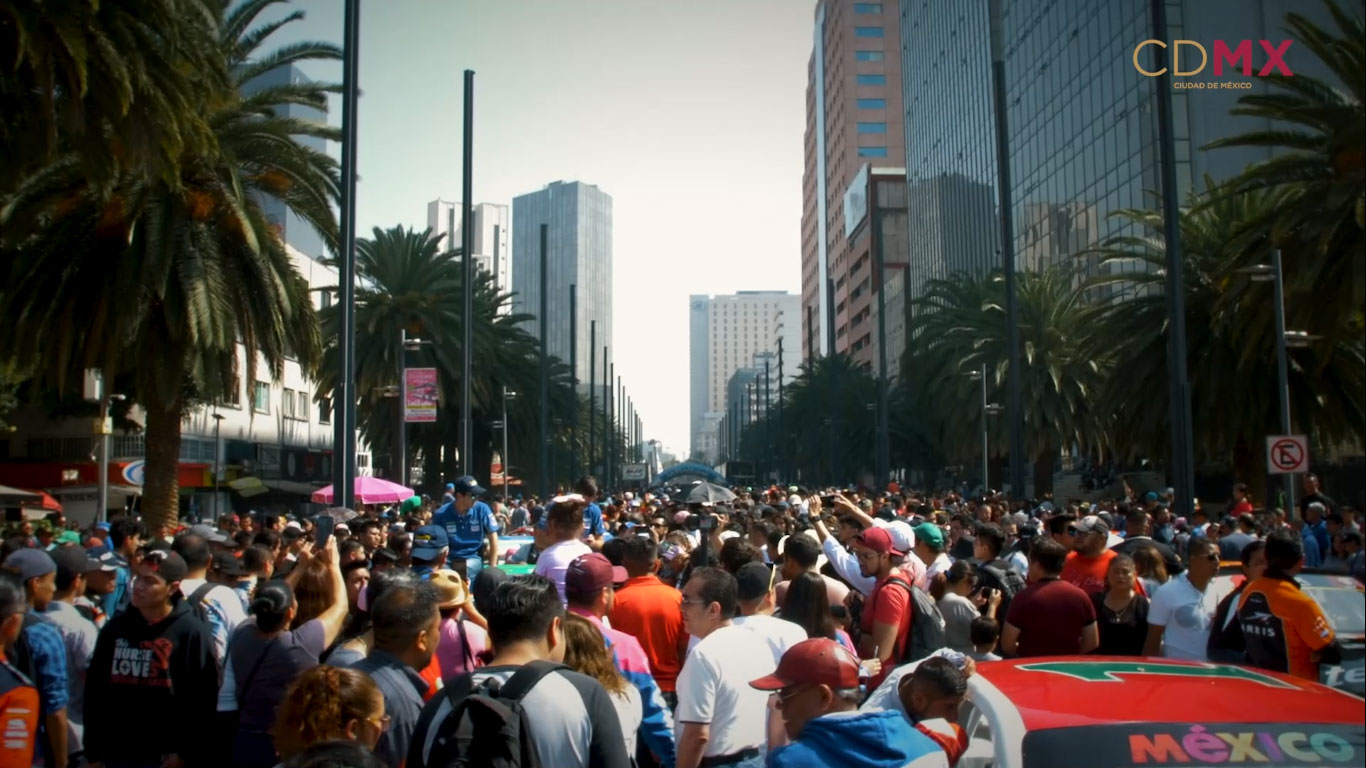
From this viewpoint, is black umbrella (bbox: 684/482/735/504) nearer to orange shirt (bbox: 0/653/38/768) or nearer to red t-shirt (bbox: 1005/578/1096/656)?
red t-shirt (bbox: 1005/578/1096/656)

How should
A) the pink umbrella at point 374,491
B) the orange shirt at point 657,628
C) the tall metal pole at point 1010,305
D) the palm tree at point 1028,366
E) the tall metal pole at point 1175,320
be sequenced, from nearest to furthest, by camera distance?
the orange shirt at point 657,628
the tall metal pole at point 1175,320
the tall metal pole at point 1010,305
the pink umbrella at point 374,491
the palm tree at point 1028,366

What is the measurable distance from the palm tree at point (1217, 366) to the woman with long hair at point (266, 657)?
19.4 meters

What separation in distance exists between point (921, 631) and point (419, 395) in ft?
72.1

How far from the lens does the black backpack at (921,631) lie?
7.39 meters

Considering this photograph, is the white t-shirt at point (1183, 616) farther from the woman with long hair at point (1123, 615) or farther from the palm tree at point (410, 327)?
the palm tree at point (410, 327)

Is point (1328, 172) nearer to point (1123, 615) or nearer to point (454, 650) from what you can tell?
point (1123, 615)

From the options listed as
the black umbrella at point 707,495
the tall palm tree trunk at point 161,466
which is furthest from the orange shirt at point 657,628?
the tall palm tree trunk at point 161,466

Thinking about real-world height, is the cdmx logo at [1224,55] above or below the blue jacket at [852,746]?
above

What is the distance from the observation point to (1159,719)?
4.39 m

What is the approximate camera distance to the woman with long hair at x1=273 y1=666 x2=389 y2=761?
3.84 meters

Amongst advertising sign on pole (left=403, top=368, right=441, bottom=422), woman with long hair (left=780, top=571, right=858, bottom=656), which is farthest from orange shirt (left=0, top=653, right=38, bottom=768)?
advertising sign on pole (left=403, top=368, right=441, bottom=422)

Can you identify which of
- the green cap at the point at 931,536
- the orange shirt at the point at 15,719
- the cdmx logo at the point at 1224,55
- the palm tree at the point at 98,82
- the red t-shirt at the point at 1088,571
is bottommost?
the orange shirt at the point at 15,719

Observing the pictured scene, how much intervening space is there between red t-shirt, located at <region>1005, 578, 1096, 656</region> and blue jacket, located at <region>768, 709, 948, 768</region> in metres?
4.27

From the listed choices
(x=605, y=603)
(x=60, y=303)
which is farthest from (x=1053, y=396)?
(x=605, y=603)
